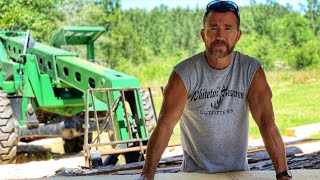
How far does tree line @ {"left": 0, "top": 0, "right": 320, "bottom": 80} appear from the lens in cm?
898

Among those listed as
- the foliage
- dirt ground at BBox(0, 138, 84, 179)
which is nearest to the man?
dirt ground at BBox(0, 138, 84, 179)

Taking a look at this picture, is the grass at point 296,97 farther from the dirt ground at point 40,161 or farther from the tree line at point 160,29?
the dirt ground at point 40,161

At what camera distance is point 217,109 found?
2.08 meters

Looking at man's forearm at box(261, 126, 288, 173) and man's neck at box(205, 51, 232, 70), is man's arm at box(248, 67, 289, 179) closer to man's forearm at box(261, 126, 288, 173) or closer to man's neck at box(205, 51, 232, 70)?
man's forearm at box(261, 126, 288, 173)

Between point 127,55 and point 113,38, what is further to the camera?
point 127,55

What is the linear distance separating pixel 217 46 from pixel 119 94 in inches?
119

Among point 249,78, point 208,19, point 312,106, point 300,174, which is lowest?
point 312,106

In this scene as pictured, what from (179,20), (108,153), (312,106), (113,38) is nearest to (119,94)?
(108,153)

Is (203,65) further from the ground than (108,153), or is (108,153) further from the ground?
(203,65)

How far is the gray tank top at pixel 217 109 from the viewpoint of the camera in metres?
2.07

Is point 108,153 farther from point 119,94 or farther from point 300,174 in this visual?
point 300,174

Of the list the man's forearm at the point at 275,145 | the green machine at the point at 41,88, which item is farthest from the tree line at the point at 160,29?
the man's forearm at the point at 275,145

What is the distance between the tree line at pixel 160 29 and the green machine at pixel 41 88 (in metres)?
0.41

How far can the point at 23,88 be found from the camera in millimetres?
6594
